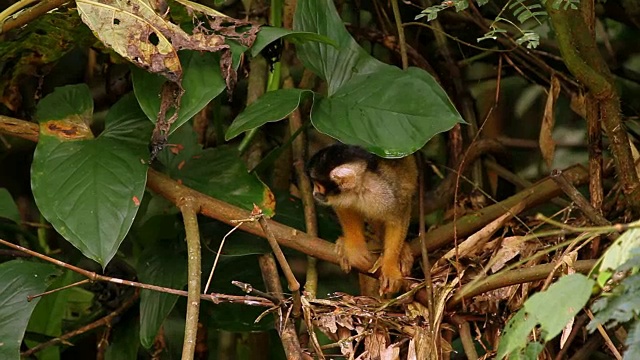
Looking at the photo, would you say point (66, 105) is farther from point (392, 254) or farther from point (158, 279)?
point (392, 254)

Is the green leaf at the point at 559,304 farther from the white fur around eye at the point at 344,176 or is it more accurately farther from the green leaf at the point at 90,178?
the white fur around eye at the point at 344,176

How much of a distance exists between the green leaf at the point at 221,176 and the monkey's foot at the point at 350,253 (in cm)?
24

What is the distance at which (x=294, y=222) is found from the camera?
2.77 m

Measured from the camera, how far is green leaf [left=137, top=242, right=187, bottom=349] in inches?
97.2

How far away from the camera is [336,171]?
2.48m

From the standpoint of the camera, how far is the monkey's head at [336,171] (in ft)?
8.17

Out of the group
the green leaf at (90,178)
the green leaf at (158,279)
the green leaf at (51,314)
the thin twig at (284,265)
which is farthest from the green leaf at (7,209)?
the thin twig at (284,265)

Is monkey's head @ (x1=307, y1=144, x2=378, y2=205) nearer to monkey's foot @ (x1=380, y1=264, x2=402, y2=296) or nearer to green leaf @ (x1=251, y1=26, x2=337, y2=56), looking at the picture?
monkey's foot @ (x1=380, y1=264, x2=402, y2=296)

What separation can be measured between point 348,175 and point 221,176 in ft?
1.16

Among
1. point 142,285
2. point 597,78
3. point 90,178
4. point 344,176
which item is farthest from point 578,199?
point 90,178

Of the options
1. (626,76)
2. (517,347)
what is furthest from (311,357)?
(626,76)

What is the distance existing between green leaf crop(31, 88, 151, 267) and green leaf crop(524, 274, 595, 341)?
1.13m

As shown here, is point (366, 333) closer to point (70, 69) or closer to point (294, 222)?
point (294, 222)

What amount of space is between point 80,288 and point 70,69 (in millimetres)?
975
